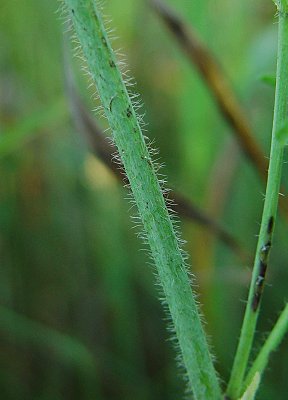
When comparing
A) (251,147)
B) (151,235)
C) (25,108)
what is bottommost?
(151,235)

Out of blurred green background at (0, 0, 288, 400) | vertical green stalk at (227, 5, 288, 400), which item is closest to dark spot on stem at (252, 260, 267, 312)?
vertical green stalk at (227, 5, 288, 400)

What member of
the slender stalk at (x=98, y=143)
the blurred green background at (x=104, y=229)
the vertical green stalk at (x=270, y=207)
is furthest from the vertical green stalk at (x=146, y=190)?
the blurred green background at (x=104, y=229)

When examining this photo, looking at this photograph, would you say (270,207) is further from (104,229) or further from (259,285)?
(104,229)

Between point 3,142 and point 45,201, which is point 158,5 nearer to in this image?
point 3,142

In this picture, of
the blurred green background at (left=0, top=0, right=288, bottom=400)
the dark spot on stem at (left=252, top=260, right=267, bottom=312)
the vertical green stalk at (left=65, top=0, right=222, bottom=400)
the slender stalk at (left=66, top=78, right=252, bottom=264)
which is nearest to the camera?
the vertical green stalk at (left=65, top=0, right=222, bottom=400)

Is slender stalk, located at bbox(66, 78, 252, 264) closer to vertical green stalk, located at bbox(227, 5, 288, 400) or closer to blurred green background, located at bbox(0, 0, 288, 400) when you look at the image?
blurred green background, located at bbox(0, 0, 288, 400)

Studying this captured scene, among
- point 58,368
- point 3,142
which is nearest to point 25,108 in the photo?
point 3,142
